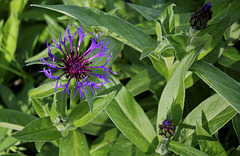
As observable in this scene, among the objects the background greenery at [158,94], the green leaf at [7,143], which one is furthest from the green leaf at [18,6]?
the green leaf at [7,143]

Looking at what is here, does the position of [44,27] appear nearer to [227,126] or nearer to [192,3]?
[192,3]

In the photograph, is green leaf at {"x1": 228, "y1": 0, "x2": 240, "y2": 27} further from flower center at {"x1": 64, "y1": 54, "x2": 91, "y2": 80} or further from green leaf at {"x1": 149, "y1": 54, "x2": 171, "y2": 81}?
flower center at {"x1": 64, "y1": 54, "x2": 91, "y2": 80}

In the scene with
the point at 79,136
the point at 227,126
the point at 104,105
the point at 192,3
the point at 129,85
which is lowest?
the point at 227,126

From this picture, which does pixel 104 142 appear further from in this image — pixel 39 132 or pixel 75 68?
pixel 75 68

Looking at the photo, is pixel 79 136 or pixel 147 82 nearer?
pixel 79 136

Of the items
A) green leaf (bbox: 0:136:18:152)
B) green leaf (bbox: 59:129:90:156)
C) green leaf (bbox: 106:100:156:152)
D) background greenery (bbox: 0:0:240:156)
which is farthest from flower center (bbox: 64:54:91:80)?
green leaf (bbox: 0:136:18:152)

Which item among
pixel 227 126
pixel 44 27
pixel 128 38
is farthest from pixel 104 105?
pixel 44 27

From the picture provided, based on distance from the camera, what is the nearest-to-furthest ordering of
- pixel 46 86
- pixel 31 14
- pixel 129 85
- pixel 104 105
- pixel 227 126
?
pixel 104 105
pixel 46 86
pixel 129 85
pixel 227 126
pixel 31 14
